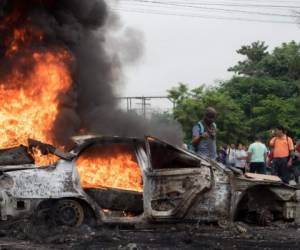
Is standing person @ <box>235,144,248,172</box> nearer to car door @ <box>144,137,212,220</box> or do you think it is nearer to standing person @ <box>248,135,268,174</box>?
standing person @ <box>248,135,268,174</box>

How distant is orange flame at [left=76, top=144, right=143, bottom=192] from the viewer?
Answer: 841 cm

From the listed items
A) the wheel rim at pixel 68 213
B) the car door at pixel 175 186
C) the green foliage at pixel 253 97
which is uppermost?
the green foliage at pixel 253 97

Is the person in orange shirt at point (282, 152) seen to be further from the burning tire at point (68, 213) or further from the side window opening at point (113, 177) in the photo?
the burning tire at point (68, 213)

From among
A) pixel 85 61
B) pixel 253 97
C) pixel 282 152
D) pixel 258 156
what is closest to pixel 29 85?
pixel 85 61

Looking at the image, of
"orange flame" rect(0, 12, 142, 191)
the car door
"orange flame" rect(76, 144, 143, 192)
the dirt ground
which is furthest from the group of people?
"orange flame" rect(0, 12, 142, 191)

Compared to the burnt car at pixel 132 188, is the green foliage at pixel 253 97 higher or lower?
higher

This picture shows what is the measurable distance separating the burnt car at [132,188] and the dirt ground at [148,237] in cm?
19

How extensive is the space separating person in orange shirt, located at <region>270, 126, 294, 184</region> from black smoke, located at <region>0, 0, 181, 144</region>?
330 centimetres

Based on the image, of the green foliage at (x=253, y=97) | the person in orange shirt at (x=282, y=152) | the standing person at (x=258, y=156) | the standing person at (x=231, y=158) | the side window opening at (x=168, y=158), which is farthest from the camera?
the green foliage at (x=253, y=97)

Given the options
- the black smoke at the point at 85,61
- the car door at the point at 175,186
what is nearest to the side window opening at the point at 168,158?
the car door at the point at 175,186

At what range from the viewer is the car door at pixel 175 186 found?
26.6ft

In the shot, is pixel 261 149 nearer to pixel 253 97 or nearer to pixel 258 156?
pixel 258 156

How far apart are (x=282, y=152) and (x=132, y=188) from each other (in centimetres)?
624

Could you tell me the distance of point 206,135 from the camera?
9891mm
